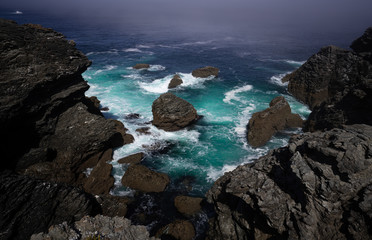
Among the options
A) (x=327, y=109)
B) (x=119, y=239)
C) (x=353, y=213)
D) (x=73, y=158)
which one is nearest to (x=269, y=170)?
(x=353, y=213)

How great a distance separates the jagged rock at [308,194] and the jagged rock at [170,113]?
1734cm

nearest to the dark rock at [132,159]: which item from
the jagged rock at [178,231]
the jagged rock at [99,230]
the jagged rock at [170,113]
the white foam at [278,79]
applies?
the jagged rock at [170,113]

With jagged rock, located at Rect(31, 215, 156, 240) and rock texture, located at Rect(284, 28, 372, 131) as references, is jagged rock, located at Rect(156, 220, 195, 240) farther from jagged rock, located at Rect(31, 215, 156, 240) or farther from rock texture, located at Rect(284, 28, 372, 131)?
rock texture, located at Rect(284, 28, 372, 131)

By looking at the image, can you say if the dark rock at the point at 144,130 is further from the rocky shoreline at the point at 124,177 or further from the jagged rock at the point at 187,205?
the jagged rock at the point at 187,205

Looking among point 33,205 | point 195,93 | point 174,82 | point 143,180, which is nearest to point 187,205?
point 143,180

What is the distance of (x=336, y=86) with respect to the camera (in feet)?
126

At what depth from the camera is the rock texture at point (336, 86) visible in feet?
78.9

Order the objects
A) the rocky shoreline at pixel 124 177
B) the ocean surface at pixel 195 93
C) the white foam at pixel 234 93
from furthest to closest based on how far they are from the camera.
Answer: the white foam at pixel 234 93 < the ocean surface at pixel 195 93 < the rocky shoreline at pixel 124 177

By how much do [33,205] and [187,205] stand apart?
41.2 feet

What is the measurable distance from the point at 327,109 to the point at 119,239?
96.0ft

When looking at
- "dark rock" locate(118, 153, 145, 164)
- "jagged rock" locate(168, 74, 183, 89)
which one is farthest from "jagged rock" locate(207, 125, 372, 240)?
"jagged rock" locate(168, 74, 183, 89)

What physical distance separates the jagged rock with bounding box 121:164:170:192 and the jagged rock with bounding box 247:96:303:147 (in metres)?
14.5

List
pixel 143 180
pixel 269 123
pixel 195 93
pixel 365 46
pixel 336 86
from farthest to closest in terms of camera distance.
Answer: pixel 195 93
pixel 336 86
pixel 365 46
pixel 269 123
pixel 143 180

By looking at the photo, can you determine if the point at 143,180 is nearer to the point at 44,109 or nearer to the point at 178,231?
the point at 178,231
